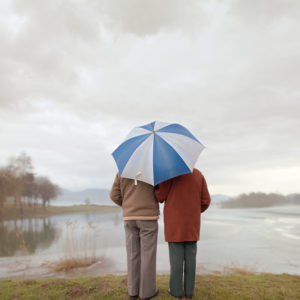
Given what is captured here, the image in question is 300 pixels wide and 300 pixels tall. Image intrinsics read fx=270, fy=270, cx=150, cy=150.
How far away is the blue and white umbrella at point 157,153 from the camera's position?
10.9ft

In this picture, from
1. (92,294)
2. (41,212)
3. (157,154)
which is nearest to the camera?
(157,154)

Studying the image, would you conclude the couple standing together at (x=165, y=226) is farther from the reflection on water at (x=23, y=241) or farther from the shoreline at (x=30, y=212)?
the shoreline at (x=30, y=212)

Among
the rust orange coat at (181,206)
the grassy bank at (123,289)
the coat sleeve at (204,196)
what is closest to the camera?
the rust orange coat at (181,206)

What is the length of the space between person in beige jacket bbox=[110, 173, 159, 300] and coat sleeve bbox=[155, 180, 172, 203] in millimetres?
78

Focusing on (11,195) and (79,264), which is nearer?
(79,264)

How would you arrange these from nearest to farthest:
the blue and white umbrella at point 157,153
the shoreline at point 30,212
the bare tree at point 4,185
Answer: the blue and white umbrella at point 157,153
the bare tree at point 4,185
the shoreline at point 30,212

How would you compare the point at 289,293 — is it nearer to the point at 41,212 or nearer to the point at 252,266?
the point at 252,266

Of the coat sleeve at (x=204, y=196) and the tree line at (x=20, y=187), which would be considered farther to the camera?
the tree line at (x=20, y=187)

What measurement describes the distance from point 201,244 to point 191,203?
33.1 feet

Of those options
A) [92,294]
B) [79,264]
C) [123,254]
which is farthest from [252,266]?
[92,294]

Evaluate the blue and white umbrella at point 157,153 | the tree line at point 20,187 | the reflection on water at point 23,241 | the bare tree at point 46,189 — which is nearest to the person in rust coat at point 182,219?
the blue and white umbrella at point 157,153

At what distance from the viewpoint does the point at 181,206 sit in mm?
3547

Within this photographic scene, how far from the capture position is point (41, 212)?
42.9 meters

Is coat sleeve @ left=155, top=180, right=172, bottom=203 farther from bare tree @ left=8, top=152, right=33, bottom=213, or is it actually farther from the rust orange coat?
bare tree @ left=8, top=152, right=33, bottom=213
